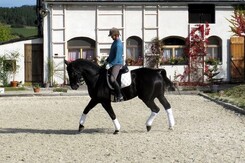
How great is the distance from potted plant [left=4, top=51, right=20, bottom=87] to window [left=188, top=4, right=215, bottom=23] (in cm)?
962

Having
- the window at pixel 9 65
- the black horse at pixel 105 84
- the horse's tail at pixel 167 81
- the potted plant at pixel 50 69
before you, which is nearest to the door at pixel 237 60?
the potted plant at pixel 50 69

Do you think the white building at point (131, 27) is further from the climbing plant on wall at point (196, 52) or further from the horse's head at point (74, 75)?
the horse's head at point (74, 75)

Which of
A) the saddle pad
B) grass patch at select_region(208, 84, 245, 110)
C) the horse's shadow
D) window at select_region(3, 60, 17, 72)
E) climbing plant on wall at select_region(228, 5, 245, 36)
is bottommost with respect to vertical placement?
the horse's shadow

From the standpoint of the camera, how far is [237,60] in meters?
29.7

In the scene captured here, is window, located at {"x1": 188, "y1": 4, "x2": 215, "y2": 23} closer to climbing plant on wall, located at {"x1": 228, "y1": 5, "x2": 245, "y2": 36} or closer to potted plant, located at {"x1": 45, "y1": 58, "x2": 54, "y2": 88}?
climbing plant on wall, located at {"x1": 228, "y1": 5, "x2": 245, "y2": 36}

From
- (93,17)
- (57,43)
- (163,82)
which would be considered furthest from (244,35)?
(163,82)

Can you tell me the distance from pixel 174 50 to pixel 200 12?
2.56 m

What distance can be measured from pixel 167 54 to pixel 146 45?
1.37 meters

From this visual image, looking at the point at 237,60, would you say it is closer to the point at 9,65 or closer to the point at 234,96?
the point at 234,96

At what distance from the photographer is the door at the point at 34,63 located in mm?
28922

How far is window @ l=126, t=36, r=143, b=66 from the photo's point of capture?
2906 centimetres

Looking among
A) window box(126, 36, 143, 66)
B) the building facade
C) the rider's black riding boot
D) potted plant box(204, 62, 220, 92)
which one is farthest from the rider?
potted plant box(204, 62, 220, 92)

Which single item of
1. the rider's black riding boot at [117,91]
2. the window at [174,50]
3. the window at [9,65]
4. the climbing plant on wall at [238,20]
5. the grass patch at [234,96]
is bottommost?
the grass patch at [234,96]

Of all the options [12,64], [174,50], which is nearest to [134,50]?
[174,50]
